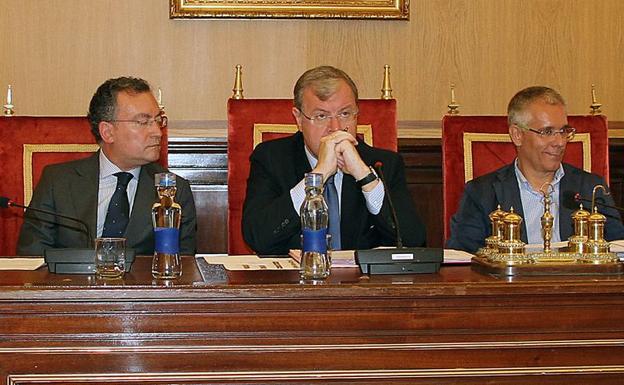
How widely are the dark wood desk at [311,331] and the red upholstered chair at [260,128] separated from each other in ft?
4.46

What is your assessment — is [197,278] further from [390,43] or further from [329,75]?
[390,43]

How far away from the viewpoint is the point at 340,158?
111 inches

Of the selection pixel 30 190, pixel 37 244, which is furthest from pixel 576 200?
pixel 30 190

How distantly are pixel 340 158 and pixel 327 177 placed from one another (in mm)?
71

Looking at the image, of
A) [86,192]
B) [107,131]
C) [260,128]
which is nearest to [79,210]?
[86,192]

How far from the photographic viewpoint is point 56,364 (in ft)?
6.04

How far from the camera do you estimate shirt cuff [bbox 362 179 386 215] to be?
2.81 meters

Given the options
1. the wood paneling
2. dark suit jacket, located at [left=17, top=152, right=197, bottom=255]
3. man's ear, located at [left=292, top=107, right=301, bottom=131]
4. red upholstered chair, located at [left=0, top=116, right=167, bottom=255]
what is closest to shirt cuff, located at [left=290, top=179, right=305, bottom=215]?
man's ear, located at [left=292, top=107, right=301, bottom=131]

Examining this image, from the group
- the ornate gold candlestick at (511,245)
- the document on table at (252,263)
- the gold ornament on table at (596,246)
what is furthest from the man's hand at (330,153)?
the gold ornament on table at (596,246)

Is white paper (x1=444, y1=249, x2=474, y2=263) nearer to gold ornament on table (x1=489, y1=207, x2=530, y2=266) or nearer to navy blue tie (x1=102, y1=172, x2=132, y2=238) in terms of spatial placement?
gold ornament on table (x1=489, y1=207, x2=530, y2=266)

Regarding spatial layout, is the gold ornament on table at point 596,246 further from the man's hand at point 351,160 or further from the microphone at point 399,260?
the man's hand at point 351,160

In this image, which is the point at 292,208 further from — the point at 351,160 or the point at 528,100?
the point at 528,100

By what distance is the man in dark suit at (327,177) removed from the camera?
281 centimetres

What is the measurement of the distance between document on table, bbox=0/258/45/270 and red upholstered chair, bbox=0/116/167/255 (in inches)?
33.8
